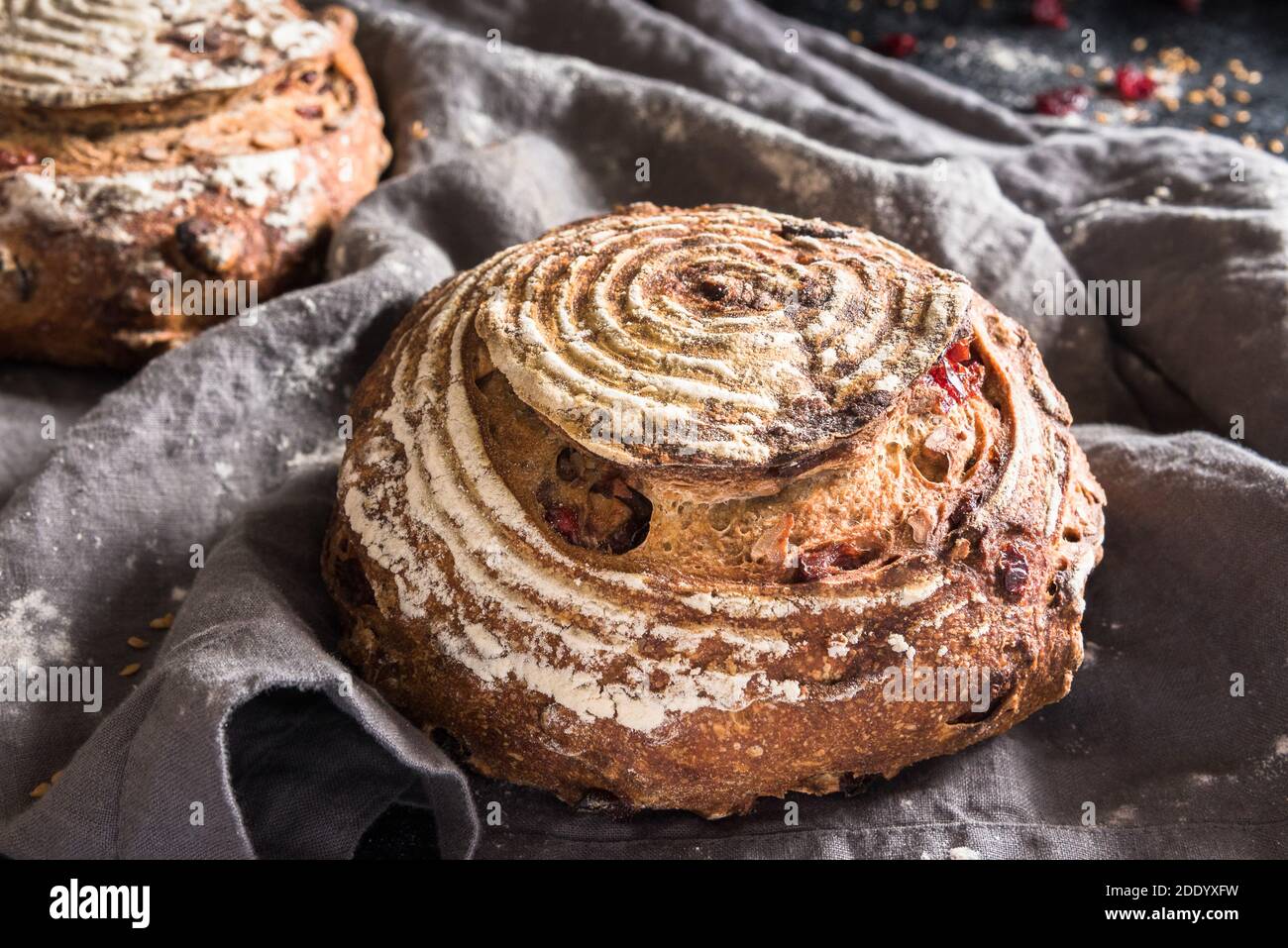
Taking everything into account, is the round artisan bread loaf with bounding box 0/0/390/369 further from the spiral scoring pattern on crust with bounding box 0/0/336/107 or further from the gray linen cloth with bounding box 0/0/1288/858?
the gray linen cloth with bounding box 0/0/1288/858

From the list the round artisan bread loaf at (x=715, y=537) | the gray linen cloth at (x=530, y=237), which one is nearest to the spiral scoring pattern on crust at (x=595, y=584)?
the round artisan bread loaf at (x=715, y=537)

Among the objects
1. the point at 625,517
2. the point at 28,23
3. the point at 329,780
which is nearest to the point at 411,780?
the point at 329,780

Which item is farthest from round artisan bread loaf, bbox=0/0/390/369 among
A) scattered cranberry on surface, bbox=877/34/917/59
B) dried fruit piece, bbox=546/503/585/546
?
scattered cranberry on surface, bbox=877/34/917/59

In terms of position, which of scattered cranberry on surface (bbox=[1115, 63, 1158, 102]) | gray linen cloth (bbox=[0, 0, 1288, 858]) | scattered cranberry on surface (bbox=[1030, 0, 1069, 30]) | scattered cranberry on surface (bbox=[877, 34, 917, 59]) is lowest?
gray linen cloth (bbox=[0, 0, 1288, 858])

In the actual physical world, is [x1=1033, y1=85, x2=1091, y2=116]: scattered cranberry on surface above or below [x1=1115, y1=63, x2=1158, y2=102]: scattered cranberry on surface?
below

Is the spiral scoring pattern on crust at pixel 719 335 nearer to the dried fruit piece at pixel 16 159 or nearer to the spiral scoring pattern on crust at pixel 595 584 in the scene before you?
the spiral scoring pattern on crust at pixel 595 584
